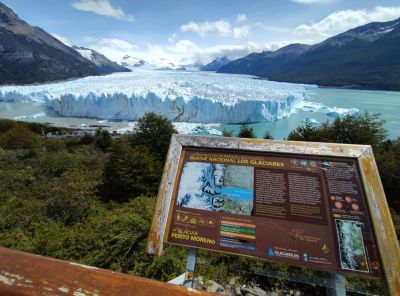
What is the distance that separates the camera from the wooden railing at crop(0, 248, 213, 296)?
95 cm

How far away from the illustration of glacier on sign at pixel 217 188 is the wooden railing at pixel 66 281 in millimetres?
1385

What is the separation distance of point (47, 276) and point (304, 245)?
166 cm

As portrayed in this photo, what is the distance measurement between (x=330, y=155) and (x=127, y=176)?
8.41 meters

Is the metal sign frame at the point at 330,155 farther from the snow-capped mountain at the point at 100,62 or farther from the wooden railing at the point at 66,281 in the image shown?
the snow-capped mountain at the point at 100,62

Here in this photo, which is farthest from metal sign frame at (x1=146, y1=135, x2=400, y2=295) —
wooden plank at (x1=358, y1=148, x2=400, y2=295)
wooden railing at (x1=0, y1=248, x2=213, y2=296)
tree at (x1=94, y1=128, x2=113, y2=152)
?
tree at (x1=94, y1=128, x2=113, y2=152)

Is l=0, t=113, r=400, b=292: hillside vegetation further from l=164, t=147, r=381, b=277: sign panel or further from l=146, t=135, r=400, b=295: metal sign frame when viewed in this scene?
l=146, t=135, r=400, b=295: metal sign frame

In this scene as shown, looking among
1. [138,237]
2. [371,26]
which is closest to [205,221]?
[138,237]

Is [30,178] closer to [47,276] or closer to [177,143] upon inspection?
[177,143]

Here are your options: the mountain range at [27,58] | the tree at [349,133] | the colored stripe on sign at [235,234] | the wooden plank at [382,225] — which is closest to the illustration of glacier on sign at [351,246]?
the wooden plank at [382,225]

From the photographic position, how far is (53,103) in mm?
37844

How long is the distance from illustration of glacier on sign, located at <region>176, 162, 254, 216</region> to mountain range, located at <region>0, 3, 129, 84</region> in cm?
8804

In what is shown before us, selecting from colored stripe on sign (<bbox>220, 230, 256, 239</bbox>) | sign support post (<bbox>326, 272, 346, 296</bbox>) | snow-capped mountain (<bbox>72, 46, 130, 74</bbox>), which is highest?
snow-capped mountain (<bbox>72, 46, 130, 74</bbox>)

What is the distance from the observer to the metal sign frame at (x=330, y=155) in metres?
1.93

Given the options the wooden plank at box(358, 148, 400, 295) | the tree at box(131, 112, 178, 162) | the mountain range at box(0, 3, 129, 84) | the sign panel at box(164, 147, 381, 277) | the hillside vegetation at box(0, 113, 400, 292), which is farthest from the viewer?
the mountain range at box(0, 3, 129, 84)
